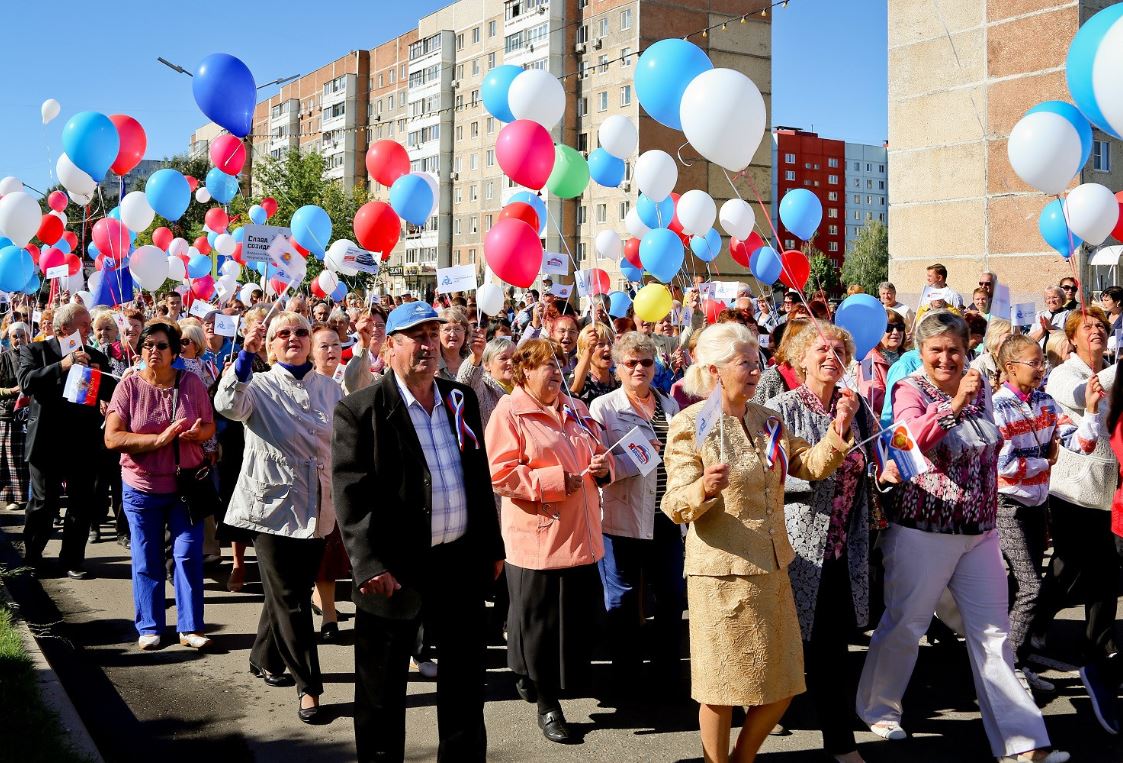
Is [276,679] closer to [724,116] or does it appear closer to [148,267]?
[724,116]

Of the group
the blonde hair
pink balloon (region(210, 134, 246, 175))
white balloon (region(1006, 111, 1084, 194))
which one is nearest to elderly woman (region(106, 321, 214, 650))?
the blonde hair

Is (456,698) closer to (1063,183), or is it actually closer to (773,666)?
(773,666)

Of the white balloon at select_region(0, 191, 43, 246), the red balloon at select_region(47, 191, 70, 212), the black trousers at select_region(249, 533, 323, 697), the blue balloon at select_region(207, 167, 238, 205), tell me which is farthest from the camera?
the red balloon at select_region(47, 191, 70, 212)

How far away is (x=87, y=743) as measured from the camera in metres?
4.61

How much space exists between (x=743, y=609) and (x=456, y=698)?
1.18 meters

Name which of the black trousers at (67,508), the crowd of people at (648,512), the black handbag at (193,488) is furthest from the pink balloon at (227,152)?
the black handbag at (193,488)

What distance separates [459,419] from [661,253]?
1108cm

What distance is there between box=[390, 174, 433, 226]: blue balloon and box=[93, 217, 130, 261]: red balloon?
4.43m

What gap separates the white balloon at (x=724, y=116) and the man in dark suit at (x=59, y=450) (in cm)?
498

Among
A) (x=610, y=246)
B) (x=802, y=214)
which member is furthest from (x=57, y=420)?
(x=610, y=246)

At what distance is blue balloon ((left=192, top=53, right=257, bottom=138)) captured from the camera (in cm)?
1115

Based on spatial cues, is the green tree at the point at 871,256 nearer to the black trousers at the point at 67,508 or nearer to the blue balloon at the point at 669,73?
the blue balloon at the point at 669,73

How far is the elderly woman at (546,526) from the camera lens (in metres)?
5.09

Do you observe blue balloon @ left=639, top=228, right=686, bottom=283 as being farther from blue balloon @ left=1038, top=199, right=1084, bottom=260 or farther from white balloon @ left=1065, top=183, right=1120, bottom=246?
white balloon @ left=1065, top=183, right=1120, bottom=246
